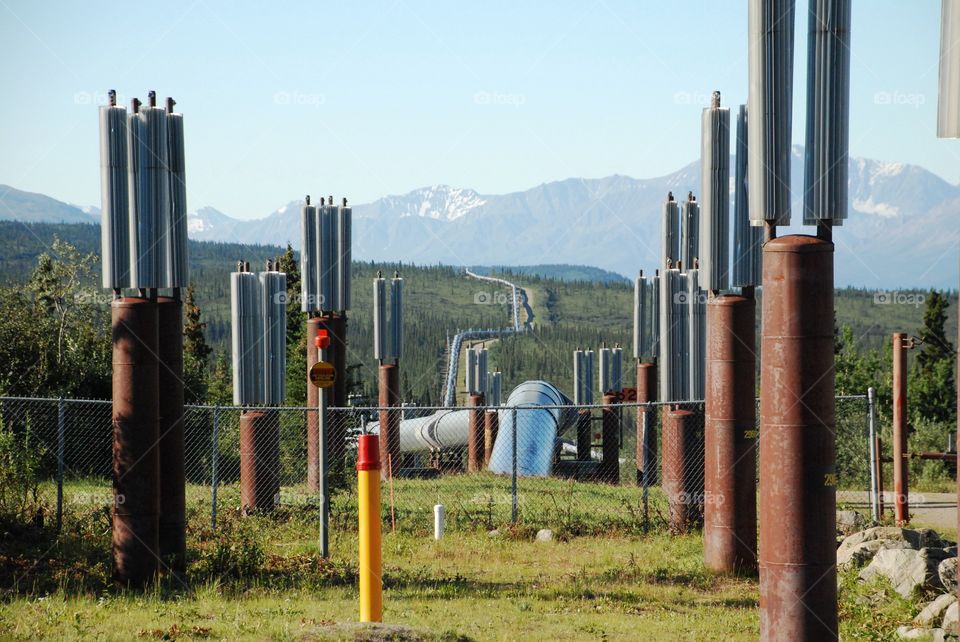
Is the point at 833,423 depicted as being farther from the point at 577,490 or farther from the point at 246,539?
the point at 577,490

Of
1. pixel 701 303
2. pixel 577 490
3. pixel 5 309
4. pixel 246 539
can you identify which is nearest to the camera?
pixel 246 539

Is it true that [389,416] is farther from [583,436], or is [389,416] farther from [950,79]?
[950,79]

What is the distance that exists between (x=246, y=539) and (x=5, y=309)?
18.9 metres

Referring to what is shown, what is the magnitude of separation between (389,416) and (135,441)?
17873 millimetres

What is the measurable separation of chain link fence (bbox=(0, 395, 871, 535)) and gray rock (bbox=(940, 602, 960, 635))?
18.7ft

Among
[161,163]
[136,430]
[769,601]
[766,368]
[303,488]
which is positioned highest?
[161,163]

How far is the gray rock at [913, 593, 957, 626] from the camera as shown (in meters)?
10.9

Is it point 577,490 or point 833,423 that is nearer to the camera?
point 833,423

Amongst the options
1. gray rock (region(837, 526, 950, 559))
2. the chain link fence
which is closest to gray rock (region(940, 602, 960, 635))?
gray rock (region(837, 526, 950, 559))

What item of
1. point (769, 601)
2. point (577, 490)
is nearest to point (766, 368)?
point (769, 601)

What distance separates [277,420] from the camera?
22.8 metres

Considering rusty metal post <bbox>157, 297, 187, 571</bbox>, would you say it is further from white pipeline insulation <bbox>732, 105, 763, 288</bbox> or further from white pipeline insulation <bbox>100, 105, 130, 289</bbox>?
white pipeline insulation <bbox>732, 105, 763, 288</bbox>

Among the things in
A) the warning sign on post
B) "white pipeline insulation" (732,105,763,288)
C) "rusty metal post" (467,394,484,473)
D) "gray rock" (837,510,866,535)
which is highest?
"white pipeline insulation" (732,105,763,288)

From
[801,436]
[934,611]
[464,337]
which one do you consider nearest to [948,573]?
[934,611]
